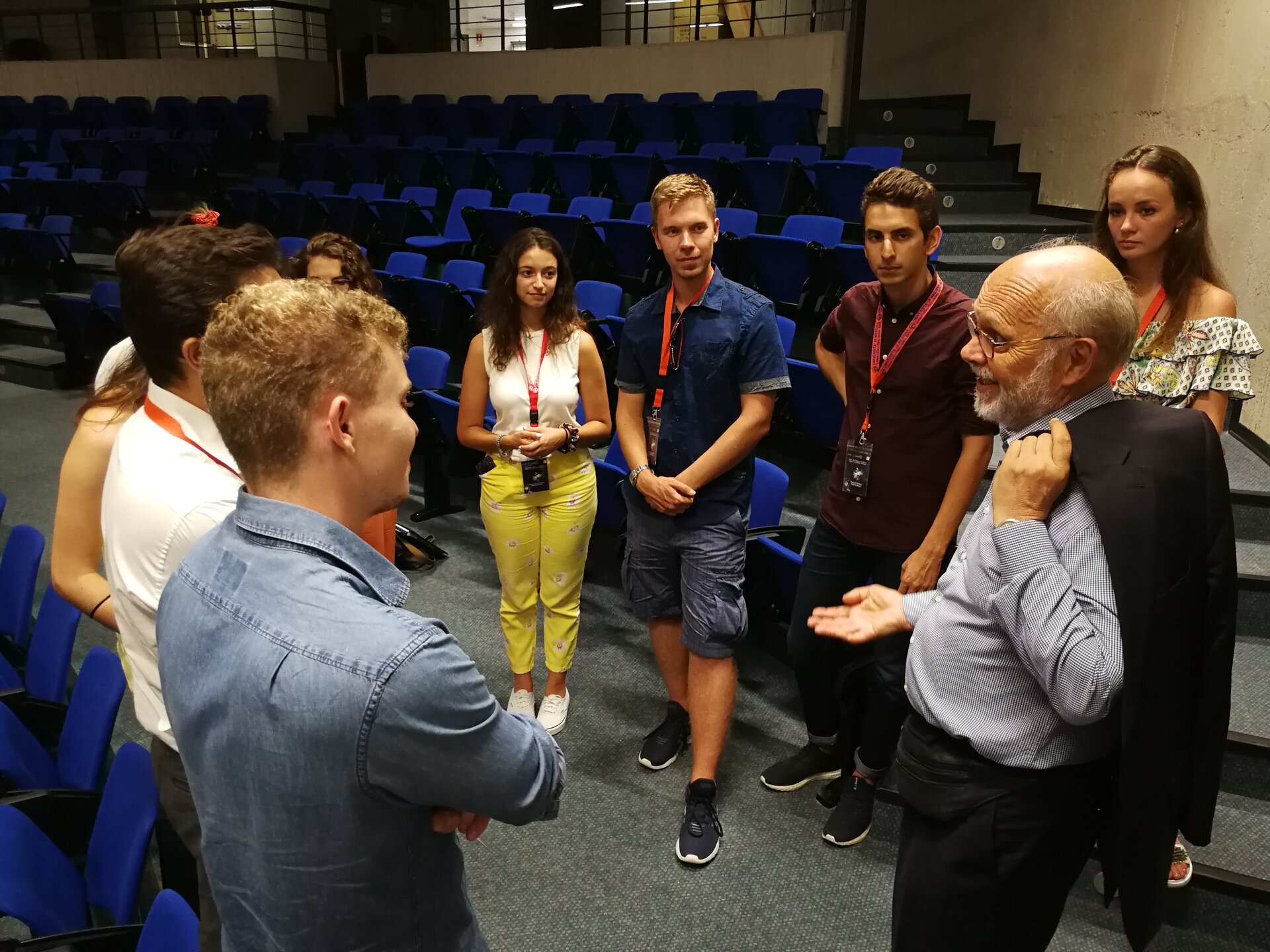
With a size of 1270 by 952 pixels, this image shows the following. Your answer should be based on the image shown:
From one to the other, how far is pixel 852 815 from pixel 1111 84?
471 centimetres

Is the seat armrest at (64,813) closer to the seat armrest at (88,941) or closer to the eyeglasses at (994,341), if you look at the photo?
the seat armrest at (88,941)

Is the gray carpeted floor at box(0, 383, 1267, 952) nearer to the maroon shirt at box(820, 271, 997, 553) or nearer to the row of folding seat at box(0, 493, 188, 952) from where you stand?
the row of folding seat at box(0, 493, 188, 952)

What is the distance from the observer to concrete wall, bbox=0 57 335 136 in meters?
10.0

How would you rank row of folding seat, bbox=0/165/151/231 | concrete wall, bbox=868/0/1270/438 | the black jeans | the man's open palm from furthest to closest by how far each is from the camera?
1. row of folding seat, bbox=0/165/151/231
2. concrete wall, bbox=868/0/1270/438
3. the black jeans
4. the man's open palm

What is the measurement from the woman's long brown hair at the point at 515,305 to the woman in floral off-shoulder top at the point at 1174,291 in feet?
4.57

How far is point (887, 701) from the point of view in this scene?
7.09 ft

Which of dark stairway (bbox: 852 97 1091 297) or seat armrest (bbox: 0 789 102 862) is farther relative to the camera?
dark stairway (bbox: 852 97 1091 297)

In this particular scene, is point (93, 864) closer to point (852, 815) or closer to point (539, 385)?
point (539, 385)

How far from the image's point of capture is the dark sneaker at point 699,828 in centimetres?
217

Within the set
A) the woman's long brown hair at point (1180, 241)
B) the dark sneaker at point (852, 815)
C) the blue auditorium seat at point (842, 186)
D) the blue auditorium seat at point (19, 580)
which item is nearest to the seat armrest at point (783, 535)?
the dark sneaker at point (852, 815)

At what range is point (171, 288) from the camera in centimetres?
116

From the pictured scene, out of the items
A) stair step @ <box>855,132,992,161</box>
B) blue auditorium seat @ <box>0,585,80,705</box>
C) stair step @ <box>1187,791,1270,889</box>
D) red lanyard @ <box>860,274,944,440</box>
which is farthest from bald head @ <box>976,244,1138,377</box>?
stair step @ <box>855,132,992,161</box>

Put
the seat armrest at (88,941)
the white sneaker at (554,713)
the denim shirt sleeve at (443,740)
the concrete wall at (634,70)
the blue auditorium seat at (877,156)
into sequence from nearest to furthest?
1. the denim shirt sleeve at (443,740)
2. the seat armrest at (88,941)
3. the white sneaker at (554,713)
4. the blue auditorium seat at (877,156)
5. the concrete wall at (634,70)

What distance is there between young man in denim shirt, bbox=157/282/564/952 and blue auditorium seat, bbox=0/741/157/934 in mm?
697
